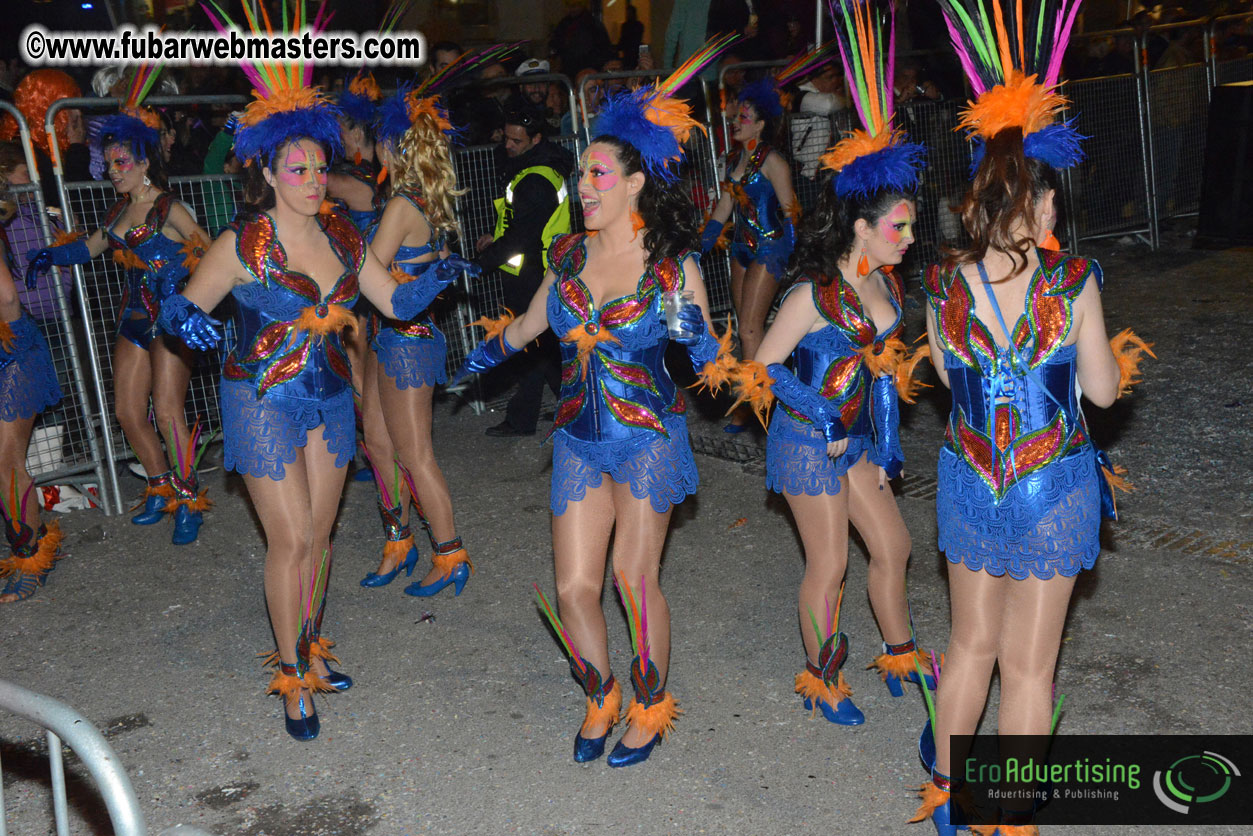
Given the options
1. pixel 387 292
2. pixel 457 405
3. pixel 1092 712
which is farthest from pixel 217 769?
pixel 457 405

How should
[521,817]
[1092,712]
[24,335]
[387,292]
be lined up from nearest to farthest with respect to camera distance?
[521,817] → [1092,712] → [387,292] → [24,335]

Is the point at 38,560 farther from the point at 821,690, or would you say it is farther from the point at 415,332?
the point at 821,690

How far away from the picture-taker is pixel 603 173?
150 inches

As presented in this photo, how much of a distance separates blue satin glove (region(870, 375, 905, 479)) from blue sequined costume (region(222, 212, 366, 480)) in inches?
78.5

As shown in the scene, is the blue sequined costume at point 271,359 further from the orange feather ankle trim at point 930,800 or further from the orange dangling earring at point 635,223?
the orange feather ankle trim at point 930,800

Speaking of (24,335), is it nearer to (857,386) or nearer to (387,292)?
(387,292)

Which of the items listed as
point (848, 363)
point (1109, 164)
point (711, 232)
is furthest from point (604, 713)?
point (1109, 164)

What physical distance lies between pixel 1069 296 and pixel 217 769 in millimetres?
3283

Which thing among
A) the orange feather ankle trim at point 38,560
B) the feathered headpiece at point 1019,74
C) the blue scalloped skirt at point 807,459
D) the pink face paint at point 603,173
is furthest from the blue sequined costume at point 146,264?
the feathered headpiece at point 1019,74

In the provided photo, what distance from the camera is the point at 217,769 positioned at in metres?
4.10

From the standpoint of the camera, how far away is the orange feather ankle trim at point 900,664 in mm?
4262

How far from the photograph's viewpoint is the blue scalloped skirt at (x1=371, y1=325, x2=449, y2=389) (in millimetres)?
5195

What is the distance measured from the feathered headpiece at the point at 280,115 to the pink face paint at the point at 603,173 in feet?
3.53

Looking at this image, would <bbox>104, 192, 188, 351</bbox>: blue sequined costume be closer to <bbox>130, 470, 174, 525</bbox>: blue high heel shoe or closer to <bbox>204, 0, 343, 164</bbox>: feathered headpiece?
<bbox>130, 470, 174, 525</bbox>: blue high heel shoe
